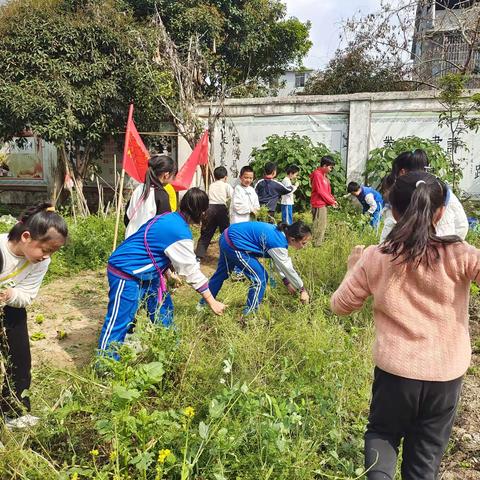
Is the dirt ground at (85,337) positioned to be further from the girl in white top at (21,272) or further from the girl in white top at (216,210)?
the girl in white top at (21,272)

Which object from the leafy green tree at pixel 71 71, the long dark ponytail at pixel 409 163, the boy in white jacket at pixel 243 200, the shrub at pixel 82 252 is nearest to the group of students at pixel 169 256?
the long dark ponytail at pixel 409 163

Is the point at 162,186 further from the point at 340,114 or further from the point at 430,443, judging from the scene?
the point at 340,114

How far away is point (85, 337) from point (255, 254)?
5.42 ft

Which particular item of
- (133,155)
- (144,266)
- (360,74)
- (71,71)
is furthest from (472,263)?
(360,74)

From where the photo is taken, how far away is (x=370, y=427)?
185 cm

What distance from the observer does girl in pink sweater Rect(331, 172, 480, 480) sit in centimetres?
160

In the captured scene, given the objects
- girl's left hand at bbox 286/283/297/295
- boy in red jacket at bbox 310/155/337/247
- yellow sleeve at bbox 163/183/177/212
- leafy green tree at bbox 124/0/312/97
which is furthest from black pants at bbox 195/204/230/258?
leafy green tree at bbox 124/0/312/97

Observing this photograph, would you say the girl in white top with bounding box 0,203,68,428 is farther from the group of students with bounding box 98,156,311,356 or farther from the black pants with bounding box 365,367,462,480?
the black pants with bounding box 365,367,462,480

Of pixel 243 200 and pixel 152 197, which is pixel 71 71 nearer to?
pixel 243 200

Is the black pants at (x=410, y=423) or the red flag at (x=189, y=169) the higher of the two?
the red flag at (x=189, y=169)

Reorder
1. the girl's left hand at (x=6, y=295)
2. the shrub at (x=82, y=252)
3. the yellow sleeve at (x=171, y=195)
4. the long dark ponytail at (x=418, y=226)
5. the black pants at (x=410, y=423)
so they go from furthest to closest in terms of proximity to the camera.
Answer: the shrub at (x=82, y=252) → the yellow sleeve at (x=171, y=195) → the girl's left hand at (x=6, y=295) → the black pants at (x=410, y=423) → the long dark ponytail at (x=418, y=226)

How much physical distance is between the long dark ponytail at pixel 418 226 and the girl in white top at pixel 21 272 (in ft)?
4.96

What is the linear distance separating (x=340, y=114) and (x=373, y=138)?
0.78m

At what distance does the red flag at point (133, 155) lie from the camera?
6.02m
